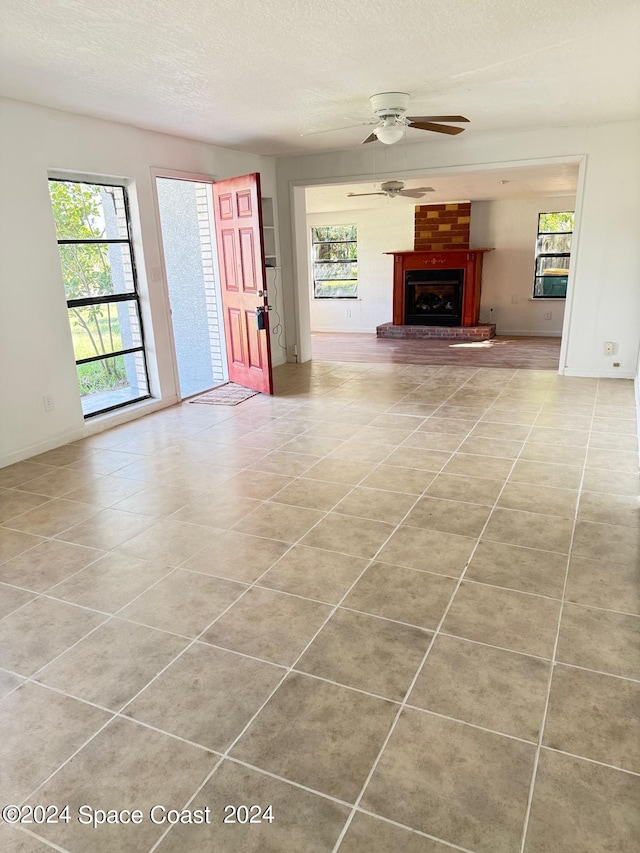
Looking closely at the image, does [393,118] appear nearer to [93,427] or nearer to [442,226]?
[93,427]

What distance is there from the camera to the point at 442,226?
9758 mm

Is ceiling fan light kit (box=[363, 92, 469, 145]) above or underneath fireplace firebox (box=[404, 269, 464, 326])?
above

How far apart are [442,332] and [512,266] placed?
1.75m

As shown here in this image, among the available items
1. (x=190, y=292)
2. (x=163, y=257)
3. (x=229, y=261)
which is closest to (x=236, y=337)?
(x=229, y=261)

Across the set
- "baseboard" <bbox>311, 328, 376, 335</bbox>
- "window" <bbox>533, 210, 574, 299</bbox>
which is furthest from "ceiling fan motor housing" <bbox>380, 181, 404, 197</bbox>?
"baseboard" <bbox>311, 328, 376, 335</bbox>

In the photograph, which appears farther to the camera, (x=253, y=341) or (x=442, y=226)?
(x=442, y=226)

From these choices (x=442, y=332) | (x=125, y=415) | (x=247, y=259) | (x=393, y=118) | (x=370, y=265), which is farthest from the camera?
(x=370, y=265)

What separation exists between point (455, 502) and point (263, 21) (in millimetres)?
2550

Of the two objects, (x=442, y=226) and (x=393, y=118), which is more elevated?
(x=393, y=118)

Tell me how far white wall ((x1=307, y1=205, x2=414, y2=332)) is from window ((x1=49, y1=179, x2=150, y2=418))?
6.25 metres

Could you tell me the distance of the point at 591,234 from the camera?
564cm

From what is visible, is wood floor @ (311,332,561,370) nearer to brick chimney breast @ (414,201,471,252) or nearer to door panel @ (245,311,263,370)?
brick chimney breast @ (414,201,471,252)

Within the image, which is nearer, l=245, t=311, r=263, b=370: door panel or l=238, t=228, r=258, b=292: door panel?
l=238, t=228, r=258, b=292: door panel

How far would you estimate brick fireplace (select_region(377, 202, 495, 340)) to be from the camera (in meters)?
9.60
